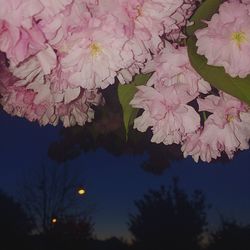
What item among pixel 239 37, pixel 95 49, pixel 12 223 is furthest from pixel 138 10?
pixel 12 223

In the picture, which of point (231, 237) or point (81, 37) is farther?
point (231, 237)

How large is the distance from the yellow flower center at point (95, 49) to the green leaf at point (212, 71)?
0.16 meters

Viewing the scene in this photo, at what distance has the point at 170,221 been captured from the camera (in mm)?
Result: 14336

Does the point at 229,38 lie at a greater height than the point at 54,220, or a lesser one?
greater

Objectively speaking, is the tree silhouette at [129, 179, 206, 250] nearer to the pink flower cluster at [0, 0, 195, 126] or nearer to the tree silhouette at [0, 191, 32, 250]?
the tree silhouette at [0, 191, 32, 250]

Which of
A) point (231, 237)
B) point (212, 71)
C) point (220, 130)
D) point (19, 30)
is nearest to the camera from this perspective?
point (19, 30)

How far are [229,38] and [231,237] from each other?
13.2 meters

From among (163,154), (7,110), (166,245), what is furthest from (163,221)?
(7,110)

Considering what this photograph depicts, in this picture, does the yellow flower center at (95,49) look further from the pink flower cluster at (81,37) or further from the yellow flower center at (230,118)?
the yellow flower center at (230,118)

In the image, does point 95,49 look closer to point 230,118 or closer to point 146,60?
point 146,60

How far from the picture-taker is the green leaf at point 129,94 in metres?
0.78

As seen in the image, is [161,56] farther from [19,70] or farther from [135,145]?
[135,145]

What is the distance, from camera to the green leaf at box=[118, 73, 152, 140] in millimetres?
780

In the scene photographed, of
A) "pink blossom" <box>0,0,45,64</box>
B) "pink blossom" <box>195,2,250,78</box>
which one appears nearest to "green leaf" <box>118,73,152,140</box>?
"pink blossom" <box>195,2,250,78</box>
